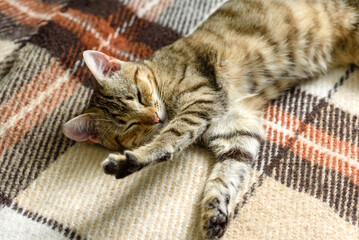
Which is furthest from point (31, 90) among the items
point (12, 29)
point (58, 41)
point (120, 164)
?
point (120, 164)

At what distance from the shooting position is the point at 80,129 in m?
1.51

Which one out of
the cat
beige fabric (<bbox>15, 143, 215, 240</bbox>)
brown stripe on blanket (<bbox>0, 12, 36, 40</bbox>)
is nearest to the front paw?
the cat

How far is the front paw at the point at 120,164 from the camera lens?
121cm

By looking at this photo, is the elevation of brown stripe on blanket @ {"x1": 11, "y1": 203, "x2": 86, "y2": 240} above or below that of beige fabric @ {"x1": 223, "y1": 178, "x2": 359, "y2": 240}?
above

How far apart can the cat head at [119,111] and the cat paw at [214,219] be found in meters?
0.40

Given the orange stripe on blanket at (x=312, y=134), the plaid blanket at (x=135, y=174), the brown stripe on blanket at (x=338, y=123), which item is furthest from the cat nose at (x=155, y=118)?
the brown stripe on blanket at (x=338, y=123)

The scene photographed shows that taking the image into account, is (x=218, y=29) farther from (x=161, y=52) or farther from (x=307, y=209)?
(x=307, y=209)

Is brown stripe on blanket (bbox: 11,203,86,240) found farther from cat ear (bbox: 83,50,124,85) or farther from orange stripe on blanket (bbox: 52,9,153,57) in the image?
orange stripe on blanket (bbox: 52,9,153,57)

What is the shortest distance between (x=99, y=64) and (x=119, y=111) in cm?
22

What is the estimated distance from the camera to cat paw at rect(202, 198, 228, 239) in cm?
127

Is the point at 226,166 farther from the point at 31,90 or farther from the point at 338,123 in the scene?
the point at 31,90

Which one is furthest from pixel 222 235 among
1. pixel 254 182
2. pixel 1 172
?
pixel 1 172

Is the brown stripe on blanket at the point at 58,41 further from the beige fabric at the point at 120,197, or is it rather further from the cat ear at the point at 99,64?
the beige fabric at the point at 120,197

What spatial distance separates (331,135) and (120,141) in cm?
89
